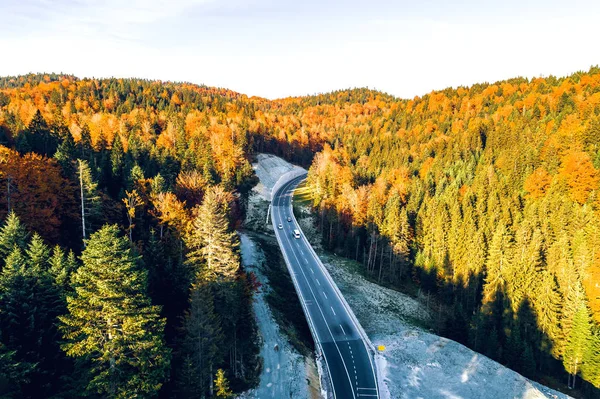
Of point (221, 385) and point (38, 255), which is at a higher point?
point (38, 255)

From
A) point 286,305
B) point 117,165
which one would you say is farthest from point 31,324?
point 117,165

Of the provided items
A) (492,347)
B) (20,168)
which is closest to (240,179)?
(20,168)

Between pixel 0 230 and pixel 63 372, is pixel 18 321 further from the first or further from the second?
pixel 0 230

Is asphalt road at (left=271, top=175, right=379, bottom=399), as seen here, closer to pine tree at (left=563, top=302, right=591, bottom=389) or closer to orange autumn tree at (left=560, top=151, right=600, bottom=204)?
pine tree at (left=563, top=302, right=591, bottom=389)

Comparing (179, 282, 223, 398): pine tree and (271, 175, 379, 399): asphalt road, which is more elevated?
(179, 282, 223, 398): pine tree

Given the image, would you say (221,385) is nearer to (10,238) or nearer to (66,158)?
(10,238)

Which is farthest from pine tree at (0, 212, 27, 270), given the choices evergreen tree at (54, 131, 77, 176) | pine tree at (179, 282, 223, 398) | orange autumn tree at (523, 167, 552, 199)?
orange autumn tree at (523, 167, 552, 199)
